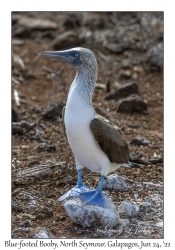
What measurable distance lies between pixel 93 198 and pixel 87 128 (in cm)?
71

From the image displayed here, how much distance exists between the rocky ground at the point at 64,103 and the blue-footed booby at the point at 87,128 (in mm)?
492

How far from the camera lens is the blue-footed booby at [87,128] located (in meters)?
5.26

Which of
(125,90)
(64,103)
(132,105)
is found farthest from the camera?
(125,90)

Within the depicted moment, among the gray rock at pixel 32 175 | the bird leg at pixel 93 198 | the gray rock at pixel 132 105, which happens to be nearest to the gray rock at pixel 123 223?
the bird leg at pixel 93 198

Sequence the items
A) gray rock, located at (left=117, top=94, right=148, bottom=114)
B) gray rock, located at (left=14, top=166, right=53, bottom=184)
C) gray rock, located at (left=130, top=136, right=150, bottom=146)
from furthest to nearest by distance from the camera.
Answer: gray rock, located at (left=117, top=94, right=148, bottom=114) < gray rock, located at (left=130, top=136, right=150, bottom=146) < gray rock, located at (left=14, top=166, right=53, bottom=184)

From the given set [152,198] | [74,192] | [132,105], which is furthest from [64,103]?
[74,192]

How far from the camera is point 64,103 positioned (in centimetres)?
876

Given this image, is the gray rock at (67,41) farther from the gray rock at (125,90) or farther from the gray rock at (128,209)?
the gray rock at (128,209)

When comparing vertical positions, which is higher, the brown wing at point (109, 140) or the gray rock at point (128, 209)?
the brown wing at point (109, 140)

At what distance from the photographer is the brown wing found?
17.4ft

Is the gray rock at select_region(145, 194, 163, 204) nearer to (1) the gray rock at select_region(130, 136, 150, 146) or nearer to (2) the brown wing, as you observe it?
(2) the brown wing

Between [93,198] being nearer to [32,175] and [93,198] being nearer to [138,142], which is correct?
[32,175]

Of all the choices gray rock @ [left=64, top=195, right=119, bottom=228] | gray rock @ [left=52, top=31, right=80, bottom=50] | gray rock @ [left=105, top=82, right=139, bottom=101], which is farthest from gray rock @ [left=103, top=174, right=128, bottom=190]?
gray rock @ [left=52, top=31, right=80, bottom=50]
